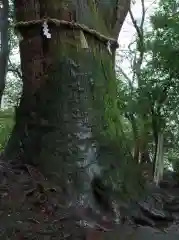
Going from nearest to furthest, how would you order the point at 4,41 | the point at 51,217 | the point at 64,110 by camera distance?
the point at 51,217
the point at 64,110
the point at 4,41

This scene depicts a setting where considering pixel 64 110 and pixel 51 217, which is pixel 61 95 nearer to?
pixel 64 110

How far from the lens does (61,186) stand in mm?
2256

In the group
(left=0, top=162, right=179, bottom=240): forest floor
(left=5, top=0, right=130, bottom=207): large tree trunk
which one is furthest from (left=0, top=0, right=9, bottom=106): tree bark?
(left=0, top=162, right=179, bottom=240): forest floor

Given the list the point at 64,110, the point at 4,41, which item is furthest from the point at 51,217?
the point at 4,41

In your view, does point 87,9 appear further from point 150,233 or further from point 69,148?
point 150,233

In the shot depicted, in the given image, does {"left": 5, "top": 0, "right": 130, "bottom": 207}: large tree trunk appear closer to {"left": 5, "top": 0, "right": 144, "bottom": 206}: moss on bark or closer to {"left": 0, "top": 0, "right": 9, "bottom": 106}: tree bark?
{"left": 5, "top": 0, "right": 144, "bottom": 206}: moss on bark

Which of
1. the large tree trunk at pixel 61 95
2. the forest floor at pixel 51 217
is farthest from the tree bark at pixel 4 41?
the forest floor at pixel 51 217

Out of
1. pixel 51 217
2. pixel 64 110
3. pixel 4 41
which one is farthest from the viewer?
pixel 4 41

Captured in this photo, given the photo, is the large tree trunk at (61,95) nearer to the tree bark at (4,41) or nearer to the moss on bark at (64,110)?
the moss on bark at (64,110)

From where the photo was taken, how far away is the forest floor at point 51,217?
1.94 meters

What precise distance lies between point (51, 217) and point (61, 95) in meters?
0.69

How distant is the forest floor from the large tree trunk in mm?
156

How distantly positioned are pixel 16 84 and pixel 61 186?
7984mm

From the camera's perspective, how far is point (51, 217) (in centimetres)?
203
